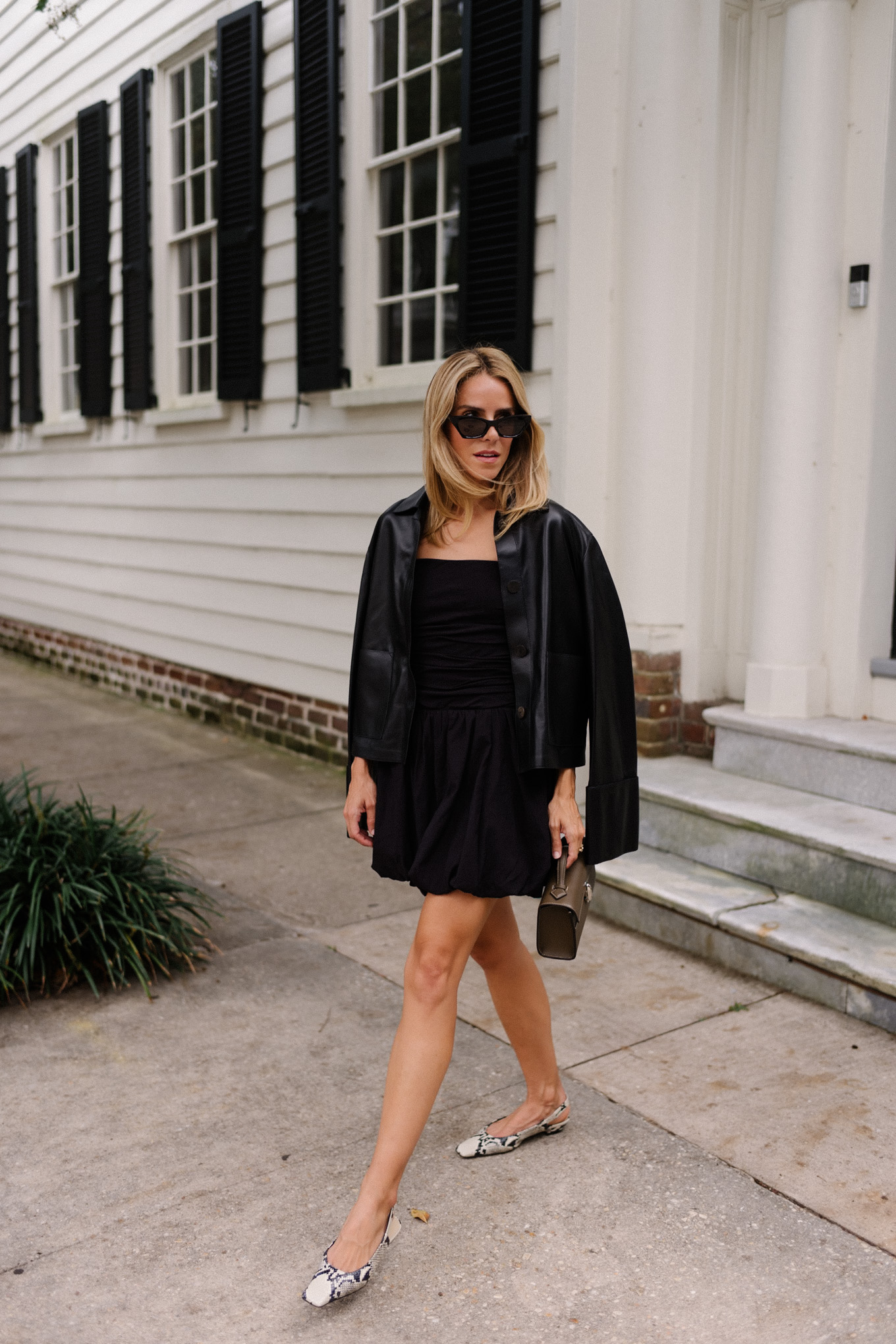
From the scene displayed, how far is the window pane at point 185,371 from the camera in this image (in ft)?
27.8

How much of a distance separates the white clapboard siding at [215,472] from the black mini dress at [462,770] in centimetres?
300

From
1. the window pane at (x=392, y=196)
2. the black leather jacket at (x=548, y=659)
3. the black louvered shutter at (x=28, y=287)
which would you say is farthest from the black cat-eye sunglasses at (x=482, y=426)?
the black louvered shutter at (x=28, y=287)

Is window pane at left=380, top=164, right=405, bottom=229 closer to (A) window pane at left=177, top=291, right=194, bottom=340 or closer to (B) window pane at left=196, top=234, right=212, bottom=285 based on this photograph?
(B) window pane at left=196, top=234, right=212, bottom=285

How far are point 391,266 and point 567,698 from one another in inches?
180

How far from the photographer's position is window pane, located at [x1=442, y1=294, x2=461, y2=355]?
6066 mm

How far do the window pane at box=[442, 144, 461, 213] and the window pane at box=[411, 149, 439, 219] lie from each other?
0.21 feet

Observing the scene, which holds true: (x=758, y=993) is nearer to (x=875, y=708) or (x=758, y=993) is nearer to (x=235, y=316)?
(x=875, y=708)

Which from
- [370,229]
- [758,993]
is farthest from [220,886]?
[370,229]

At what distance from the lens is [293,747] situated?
24.1 feet

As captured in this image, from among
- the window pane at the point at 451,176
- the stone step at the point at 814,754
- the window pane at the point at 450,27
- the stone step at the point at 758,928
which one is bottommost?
the stone step at the point at 758,928

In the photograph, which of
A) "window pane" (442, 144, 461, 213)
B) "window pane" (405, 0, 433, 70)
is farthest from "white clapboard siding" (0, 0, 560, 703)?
"window pane" (442, 144, 461, 213)

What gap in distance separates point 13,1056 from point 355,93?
523cm

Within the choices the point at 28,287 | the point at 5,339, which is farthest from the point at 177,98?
the point at 5,339

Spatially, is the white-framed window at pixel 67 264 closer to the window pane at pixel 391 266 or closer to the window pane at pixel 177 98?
the window pane at pixel 177 98
